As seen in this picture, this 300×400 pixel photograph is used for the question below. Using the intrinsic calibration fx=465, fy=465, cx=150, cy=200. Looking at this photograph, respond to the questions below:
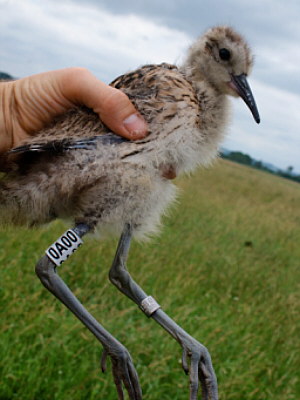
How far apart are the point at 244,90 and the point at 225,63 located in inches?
8.2

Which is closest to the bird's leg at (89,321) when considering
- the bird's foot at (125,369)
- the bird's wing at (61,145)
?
the bird's foot at (125,369)

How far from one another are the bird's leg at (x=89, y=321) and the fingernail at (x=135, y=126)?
525mm

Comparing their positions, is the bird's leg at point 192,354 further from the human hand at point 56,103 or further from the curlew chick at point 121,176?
the human hand at point 56,103

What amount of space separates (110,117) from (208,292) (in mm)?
4286

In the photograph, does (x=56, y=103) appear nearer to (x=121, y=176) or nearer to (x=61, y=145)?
(x=61, y=145)

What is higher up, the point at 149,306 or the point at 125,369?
the point at 149,306

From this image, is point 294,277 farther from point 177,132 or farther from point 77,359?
point 177,132

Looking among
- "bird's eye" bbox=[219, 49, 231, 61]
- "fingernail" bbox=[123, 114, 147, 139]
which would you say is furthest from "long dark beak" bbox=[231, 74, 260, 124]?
"fingernail" bbox=[123, 114, 147, 139]

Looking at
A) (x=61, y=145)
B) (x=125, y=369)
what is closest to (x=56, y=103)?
(x=61, y=145)

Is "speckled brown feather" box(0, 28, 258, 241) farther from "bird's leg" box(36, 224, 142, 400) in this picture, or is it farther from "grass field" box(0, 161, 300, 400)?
"grass field" box(0, 161, 300, 400)

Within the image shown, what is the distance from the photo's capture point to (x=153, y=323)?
15.8 ft

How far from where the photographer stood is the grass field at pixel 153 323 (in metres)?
3.70

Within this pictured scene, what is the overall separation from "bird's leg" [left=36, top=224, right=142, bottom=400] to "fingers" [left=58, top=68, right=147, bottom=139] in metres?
0.55

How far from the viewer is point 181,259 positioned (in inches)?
266
